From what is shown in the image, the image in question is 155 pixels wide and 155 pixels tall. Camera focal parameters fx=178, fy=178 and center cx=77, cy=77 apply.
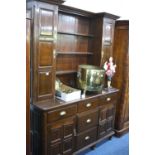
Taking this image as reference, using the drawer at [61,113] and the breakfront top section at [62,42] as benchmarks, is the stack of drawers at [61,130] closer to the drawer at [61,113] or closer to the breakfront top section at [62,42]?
the drawer at [61,113]

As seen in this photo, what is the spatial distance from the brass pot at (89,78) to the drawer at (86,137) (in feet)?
2.12

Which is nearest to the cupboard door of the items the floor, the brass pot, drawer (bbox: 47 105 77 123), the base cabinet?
the base cabinet

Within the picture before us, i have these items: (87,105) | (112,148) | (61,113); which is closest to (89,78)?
(87,105)

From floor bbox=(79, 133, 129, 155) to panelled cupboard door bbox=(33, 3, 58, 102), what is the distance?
3.93 ft

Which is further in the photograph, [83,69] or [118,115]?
[118,115]

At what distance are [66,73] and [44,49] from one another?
2.28 feet

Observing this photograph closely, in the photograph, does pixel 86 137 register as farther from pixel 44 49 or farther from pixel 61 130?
pixel 44 49

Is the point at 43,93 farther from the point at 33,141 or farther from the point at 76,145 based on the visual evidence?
the point at 76,145

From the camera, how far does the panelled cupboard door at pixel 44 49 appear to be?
6.72ft

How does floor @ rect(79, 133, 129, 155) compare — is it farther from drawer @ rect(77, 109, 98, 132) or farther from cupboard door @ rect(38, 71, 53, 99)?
cupboard door @ rect(38, 71, 53, 99)
